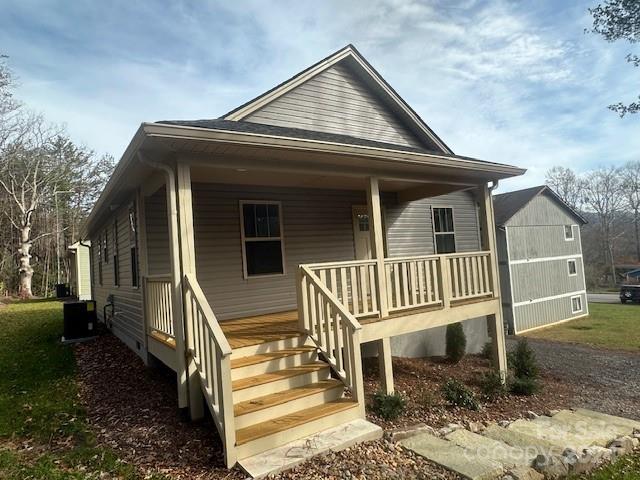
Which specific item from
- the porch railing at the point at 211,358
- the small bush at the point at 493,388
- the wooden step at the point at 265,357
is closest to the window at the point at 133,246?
the porch railing at the point at 211,358

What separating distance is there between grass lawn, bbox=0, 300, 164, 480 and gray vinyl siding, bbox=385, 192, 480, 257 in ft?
22.4

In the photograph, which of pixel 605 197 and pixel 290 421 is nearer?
pixel 290 421

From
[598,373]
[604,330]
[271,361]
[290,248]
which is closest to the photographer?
[271,361]

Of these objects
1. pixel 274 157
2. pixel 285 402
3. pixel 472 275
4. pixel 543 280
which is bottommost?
pixel 543 280

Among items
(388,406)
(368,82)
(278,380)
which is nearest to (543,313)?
(368,82)

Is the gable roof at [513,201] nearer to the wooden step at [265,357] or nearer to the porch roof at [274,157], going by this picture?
the porch roof at [274,157]

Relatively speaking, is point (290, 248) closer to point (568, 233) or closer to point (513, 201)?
point (513, 201)

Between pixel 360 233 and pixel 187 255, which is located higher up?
pixel 360 233

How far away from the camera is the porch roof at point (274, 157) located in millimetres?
4293

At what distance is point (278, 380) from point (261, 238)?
132 inches

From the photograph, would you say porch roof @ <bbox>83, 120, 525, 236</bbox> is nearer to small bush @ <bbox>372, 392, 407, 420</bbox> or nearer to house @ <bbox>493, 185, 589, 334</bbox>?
small bush @ <bbox>372, 392, 407, 420</bbox>

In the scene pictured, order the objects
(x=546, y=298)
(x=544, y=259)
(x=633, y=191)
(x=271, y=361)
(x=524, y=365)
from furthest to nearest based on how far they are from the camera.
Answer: (x=633, y=191) → (x=544, y=259) → (x=546, y=298) → (x=524, y=365) → (x=271, y=361)

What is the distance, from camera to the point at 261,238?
7246mm

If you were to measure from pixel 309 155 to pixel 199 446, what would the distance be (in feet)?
→ 12.0
